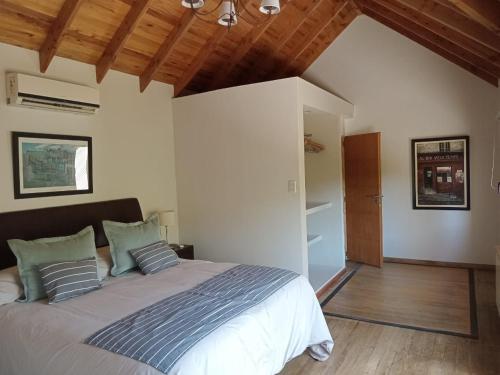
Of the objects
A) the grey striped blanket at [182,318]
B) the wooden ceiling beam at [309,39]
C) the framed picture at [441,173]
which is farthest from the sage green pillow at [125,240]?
the framed picture at [441,173]

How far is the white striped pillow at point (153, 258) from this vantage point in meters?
3.18

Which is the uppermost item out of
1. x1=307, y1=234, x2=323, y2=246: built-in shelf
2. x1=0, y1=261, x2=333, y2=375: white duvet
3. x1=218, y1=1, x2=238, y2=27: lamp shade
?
x1=218, y1=1, x2=238, y2=27: lamp shade

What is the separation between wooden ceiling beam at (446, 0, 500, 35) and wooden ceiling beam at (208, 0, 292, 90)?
6.54 ft

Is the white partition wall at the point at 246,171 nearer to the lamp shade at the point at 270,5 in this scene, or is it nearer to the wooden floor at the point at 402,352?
the wooden floor at the point at 402,352

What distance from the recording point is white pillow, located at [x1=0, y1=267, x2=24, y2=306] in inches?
101

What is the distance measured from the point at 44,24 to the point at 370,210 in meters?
4.37

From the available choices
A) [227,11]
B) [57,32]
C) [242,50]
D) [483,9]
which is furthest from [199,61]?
[483,9]

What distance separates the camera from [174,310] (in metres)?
2.25

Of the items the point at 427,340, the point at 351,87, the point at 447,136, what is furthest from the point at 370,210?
the point at 427,340

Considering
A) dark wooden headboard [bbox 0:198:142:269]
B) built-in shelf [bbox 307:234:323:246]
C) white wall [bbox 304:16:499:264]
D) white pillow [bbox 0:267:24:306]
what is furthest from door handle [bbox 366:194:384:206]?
white pillow [bbox 0:267:24:306]

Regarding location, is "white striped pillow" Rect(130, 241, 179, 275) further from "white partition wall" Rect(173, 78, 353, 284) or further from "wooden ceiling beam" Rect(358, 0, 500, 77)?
"wooden ceiling beam" Rect(358, 0, 500, 77)

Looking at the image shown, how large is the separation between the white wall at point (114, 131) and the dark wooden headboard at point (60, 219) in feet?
0.37

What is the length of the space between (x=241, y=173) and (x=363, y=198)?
Answer: 2.08 meters

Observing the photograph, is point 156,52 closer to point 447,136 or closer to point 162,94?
point 162,94
